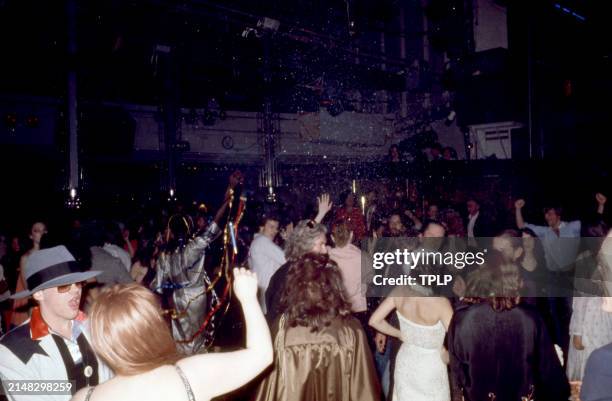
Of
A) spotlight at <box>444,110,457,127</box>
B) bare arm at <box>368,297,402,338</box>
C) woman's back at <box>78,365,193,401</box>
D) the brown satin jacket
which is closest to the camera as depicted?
woman's back at <box>78,365,193,401</box>

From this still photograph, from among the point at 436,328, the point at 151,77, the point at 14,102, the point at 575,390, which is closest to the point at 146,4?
the point at 151,77

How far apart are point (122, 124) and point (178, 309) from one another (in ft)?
26.2

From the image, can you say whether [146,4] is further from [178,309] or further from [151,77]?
[178,309]

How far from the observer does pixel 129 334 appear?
1.40 m

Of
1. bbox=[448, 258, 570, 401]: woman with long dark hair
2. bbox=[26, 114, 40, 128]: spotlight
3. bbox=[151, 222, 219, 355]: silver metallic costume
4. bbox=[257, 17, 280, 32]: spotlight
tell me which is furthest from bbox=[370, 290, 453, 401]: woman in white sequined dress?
bbox=[26, 114, 40, 128]: spotlight

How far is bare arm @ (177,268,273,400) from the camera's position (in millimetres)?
1461

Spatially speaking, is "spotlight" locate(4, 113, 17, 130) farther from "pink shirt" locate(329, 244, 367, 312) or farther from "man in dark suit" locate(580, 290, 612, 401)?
"man in dark suit" locate(580, 290, 612, 401)

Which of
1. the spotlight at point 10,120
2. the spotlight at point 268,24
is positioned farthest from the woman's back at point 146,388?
the spotlight at point 10,120

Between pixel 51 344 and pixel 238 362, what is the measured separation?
0.95 metres

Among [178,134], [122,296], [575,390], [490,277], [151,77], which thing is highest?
[151,77]

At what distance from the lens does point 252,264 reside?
15.1ft

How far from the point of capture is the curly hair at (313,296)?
2.38 meters

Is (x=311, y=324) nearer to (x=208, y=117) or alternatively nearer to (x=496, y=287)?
(x=496, y=287)

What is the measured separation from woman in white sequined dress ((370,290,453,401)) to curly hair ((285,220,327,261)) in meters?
0.69
